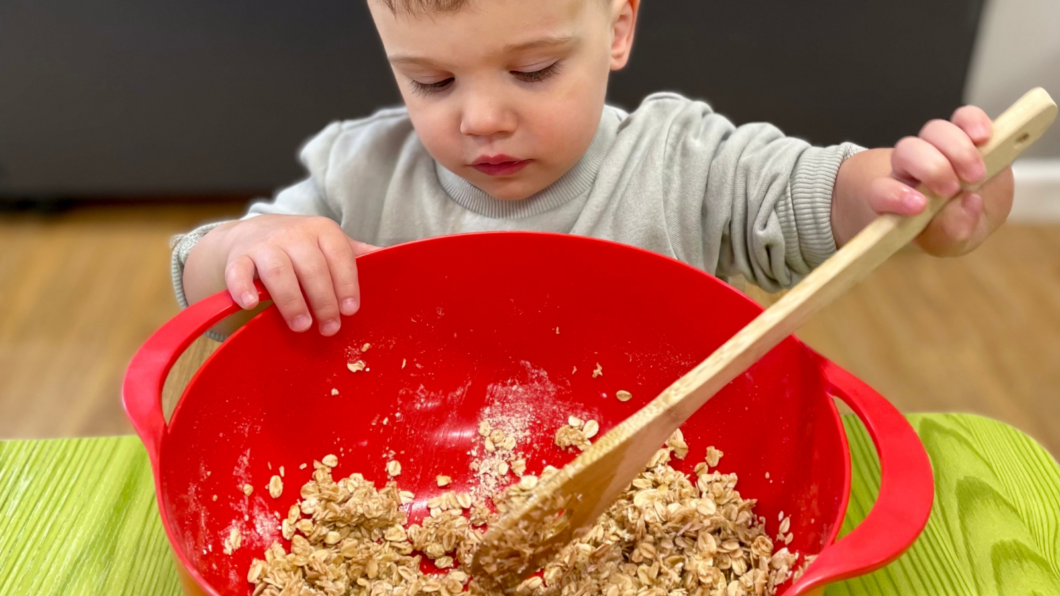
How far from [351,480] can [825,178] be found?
496mm

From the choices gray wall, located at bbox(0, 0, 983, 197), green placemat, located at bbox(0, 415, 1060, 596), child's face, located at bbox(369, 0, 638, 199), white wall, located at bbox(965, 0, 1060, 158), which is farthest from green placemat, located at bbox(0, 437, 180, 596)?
white wall, located at bbox(965, 0, 1060, 158)

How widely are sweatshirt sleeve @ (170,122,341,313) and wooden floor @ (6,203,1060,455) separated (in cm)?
80

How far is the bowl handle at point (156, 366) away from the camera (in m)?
0.52

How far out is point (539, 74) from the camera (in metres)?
0.71

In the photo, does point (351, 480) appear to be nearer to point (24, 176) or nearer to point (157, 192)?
point (157, 192)

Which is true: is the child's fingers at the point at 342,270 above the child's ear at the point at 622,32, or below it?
below

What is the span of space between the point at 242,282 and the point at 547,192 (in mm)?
335

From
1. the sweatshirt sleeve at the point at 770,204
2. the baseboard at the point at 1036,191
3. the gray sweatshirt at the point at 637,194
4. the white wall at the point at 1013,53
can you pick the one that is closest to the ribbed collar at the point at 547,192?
the gray sweatshirt at the point at 637,194

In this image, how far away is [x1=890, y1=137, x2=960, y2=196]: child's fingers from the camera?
56 centimetres

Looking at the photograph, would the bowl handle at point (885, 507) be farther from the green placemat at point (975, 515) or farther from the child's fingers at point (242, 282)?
the child's fingers at point (242, 282)

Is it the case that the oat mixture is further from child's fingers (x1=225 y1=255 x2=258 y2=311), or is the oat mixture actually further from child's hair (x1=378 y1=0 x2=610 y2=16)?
child's hair (x1=378 y1=0 x2=610 y2=16)

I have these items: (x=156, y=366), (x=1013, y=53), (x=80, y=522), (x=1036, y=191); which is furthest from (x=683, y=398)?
(x=1036, y=191)

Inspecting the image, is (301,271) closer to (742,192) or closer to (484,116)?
(484,116)

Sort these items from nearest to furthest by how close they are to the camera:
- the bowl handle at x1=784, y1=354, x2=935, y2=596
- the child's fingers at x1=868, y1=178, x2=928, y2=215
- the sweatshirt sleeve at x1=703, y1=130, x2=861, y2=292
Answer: the bowl handle at x1=784, y1=354, x2=935, y2=596
the child's fingers at x1=868, y1=178, x2=928, y2=215
the sweatshirt sleeve at x1=703, y1=130, x2=861, y2=292
